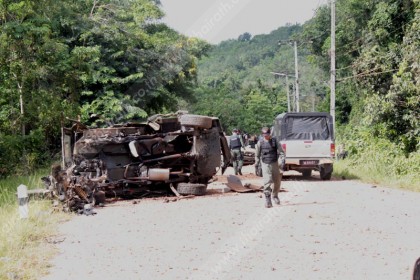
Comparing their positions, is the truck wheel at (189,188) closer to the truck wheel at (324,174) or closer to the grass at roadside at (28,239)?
the grass at roadside at (28,239)

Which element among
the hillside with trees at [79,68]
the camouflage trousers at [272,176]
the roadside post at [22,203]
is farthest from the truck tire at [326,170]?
the roadside post at [22,203]

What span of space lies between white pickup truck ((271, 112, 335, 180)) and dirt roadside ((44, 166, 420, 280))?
5199 millimetres

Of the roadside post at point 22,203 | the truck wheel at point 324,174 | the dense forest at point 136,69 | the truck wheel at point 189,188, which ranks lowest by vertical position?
the truck wheel at point 324,174

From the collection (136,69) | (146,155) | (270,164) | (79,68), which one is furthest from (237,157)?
(136,69)

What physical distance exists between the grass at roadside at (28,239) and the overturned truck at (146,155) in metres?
1.95

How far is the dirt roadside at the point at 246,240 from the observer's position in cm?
771

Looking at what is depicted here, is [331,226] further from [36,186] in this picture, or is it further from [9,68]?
[9,68]

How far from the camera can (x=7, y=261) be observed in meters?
8.09

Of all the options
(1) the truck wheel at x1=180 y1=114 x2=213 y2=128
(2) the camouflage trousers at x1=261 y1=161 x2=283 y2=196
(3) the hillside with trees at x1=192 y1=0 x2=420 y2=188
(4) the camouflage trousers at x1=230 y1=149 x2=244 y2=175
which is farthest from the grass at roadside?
(3) the hillside with trees at x1=192 y1=0 x2=420 y2=188

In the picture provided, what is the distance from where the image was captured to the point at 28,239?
385 inches

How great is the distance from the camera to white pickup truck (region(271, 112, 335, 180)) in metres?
20.1

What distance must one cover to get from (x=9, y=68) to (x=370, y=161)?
13.6m

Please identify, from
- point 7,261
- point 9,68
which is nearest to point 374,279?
point 7,261

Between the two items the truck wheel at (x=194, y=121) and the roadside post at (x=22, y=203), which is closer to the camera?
the roadside post at (x=22, y=203)
